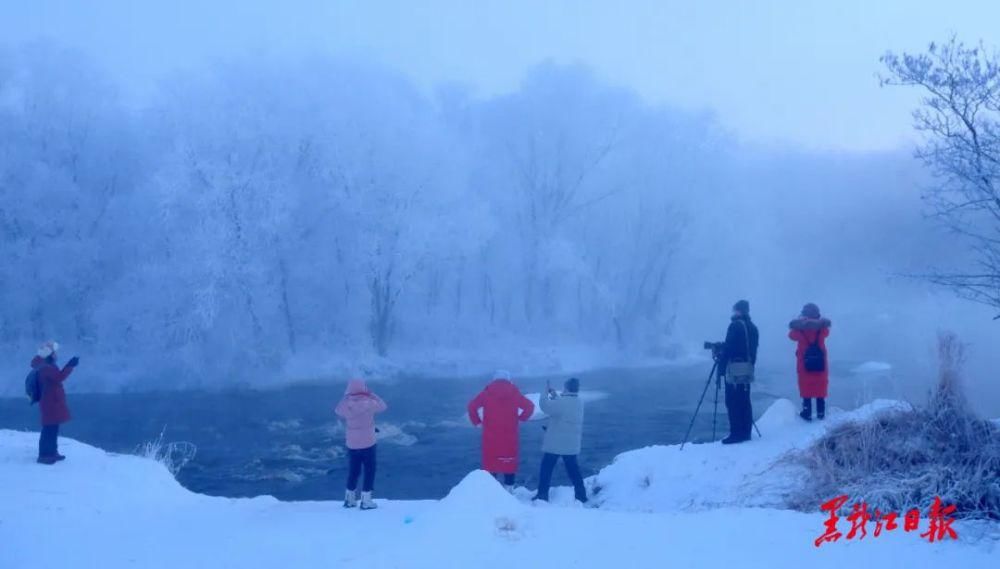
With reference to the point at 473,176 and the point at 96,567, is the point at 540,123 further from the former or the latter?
the point at 96,567

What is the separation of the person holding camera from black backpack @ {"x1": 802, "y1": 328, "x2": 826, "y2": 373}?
860 mm

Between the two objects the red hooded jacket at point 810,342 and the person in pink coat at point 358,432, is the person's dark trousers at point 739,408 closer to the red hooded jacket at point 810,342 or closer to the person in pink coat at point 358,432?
the red hooded jacket at point 810,342

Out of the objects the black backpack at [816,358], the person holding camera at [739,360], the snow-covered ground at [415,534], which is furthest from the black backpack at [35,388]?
the black backpack at [816,358]

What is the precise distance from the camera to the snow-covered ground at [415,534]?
625 centimetres

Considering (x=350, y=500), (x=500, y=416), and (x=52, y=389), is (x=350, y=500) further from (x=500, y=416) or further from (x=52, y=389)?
(x=52, y=389)

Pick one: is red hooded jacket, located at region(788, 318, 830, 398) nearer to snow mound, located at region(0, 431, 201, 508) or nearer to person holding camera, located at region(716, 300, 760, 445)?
person holding camera, located at region(716, 300, 760, 445)

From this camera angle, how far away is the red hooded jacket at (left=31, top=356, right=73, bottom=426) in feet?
31.9

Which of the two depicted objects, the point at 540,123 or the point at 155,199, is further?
the point at 540,123

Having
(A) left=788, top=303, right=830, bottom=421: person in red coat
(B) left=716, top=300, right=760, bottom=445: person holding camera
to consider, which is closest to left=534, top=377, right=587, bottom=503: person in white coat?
(B) left=716, top=300, right=760, bottom=445: person holding camera

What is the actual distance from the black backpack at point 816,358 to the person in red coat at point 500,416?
4.08m

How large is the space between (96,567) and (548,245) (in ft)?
114

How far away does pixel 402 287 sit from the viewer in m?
36.1

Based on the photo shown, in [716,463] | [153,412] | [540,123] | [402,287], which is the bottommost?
[153,412]

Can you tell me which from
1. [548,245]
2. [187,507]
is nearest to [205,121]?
[548,245]
